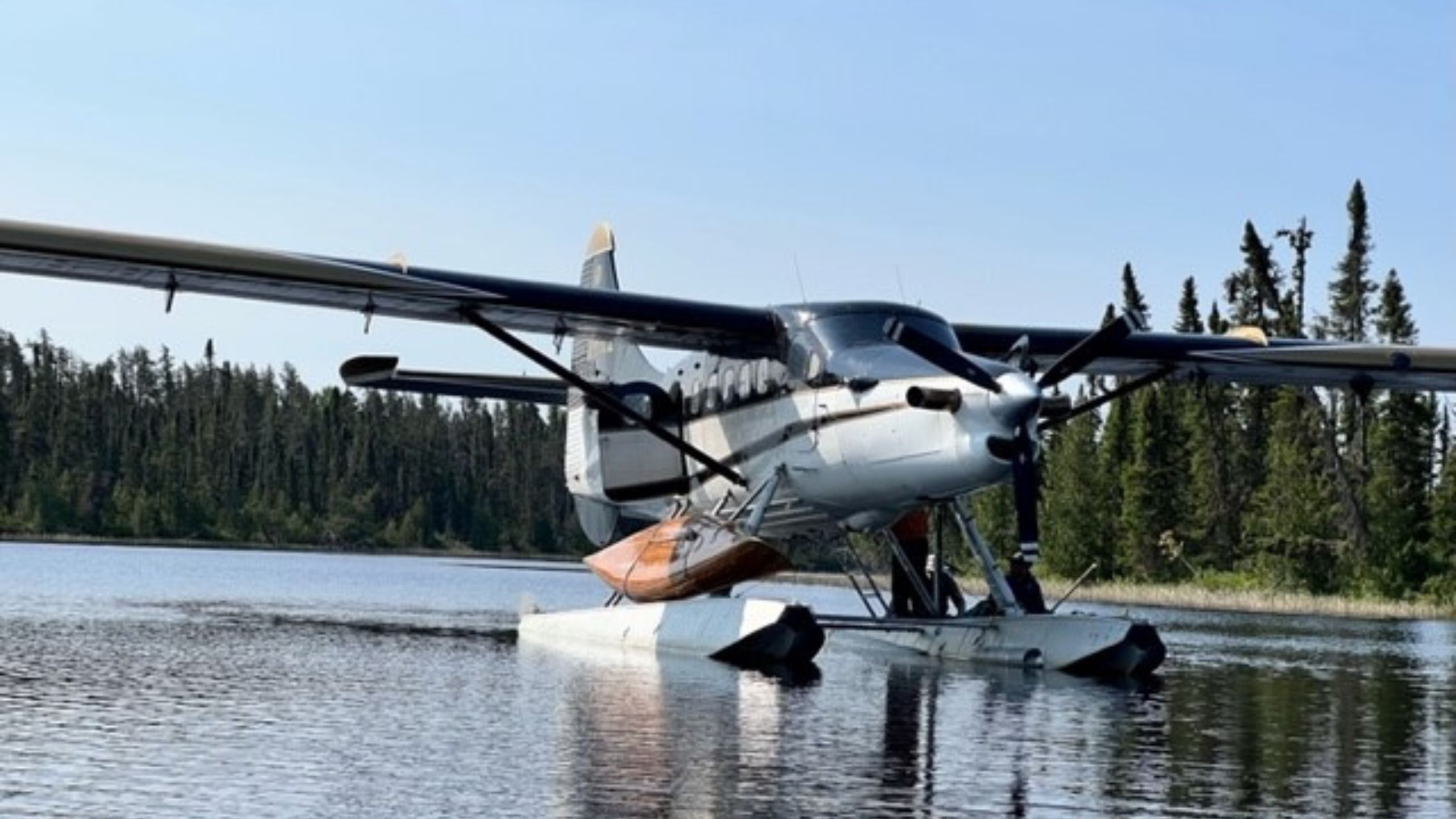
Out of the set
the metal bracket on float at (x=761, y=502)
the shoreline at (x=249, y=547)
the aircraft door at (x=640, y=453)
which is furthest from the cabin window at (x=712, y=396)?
the shoreline at (x=249, y=547)

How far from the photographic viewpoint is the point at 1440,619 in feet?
169

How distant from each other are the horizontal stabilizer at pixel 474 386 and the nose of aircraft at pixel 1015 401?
7.56 m

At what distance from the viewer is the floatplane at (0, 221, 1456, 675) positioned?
1816 cm

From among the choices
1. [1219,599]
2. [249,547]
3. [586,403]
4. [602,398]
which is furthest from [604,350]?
[249,547]

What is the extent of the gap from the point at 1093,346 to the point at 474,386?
7880 mm

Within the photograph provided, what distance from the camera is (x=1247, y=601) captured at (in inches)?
2186

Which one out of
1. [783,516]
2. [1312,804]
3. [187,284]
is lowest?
[1312,804]

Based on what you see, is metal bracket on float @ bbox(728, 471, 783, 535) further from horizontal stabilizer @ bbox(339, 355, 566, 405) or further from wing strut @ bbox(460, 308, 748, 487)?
horizontal stabilizer @ bbox(339, 355, 566, 405)

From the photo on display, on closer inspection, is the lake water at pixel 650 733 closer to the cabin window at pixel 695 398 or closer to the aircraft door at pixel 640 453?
the aircraft door at pixel 640 453

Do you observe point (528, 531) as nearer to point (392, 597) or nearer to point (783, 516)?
point (392, 597)

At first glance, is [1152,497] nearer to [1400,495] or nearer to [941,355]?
[1400,495]

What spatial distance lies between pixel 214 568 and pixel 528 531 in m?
70.5

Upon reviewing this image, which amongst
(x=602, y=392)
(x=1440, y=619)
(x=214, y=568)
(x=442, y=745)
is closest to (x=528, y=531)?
(x=214, y=568)

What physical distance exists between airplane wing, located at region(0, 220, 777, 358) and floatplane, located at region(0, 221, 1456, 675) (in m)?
0.02
